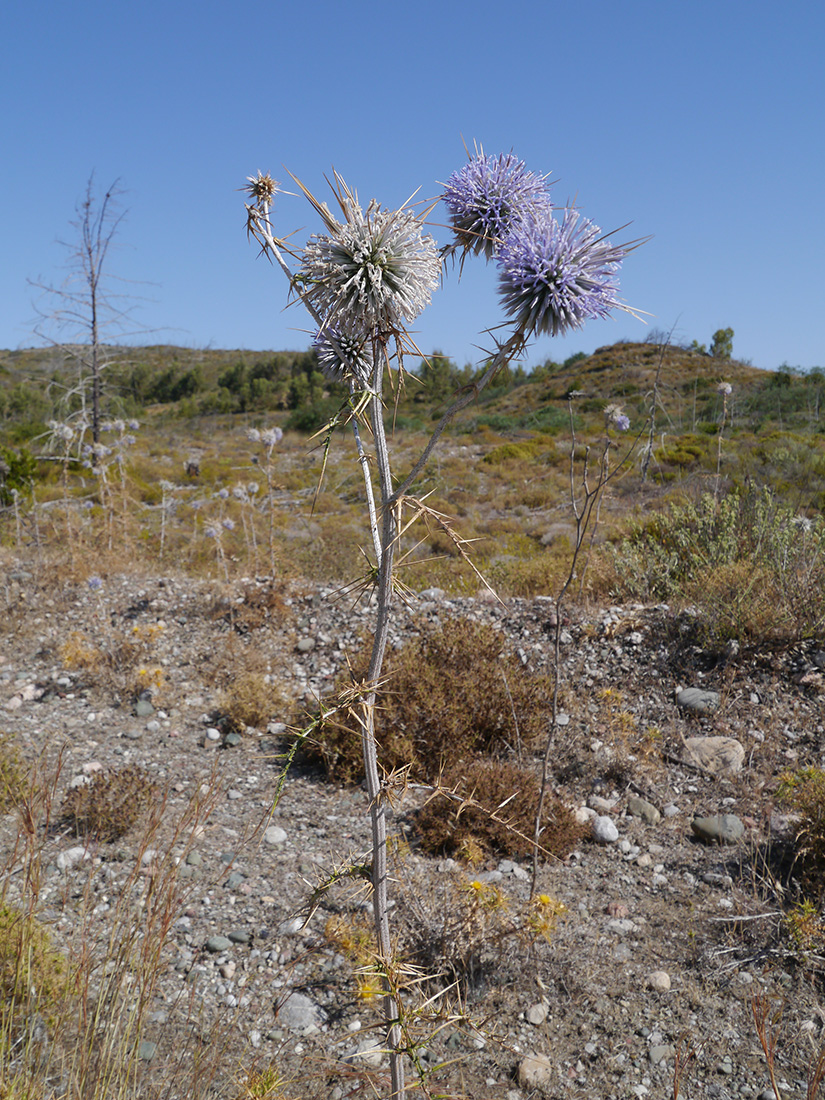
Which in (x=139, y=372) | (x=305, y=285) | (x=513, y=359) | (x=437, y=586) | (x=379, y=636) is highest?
(x=139, y=372)

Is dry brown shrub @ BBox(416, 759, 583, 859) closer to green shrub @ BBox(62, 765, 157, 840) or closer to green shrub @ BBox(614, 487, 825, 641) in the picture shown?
green shrub @ BBox(62, 765, 157, 840)

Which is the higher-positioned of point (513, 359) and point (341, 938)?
point (513, 359)

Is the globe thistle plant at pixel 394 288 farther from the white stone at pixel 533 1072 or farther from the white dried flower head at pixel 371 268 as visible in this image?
the white stone at pixel 533 1072

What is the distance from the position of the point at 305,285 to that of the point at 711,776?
407 cm

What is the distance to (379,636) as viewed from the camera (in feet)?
5.27

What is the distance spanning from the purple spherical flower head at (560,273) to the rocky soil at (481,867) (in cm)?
89

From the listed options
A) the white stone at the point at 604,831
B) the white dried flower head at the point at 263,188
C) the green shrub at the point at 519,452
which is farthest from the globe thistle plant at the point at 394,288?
the green shrub at the point at 519,452

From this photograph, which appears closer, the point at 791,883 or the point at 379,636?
the point at 379,636

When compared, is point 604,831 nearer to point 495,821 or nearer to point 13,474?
point 495,821

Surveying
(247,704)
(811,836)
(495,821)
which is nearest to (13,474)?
(247,704)

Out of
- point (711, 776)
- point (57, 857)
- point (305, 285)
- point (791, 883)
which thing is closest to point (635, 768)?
point (711, 776)

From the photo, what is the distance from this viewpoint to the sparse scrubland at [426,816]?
231cm

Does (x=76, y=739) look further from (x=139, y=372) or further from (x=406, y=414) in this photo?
(x=139, y=372)

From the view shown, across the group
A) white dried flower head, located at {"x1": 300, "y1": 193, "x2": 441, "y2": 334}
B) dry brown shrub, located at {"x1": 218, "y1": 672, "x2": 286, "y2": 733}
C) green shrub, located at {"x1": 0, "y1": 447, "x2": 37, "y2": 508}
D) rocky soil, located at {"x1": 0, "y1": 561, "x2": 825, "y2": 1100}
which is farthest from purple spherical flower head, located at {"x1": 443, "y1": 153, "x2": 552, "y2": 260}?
green shrub, located at {"x1": 0, "y1": 447, "x2": 37, "y2": 508}
